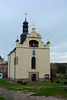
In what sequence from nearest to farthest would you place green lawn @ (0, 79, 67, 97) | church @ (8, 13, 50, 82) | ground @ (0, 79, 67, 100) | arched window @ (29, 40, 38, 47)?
ground @ (0, 79, 67, 100), green lawn @ (0, 79, 67, 97), church @ (8, 13, 50, 82), arched window @ (29, 40, 38, 47)

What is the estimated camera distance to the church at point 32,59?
125 feet

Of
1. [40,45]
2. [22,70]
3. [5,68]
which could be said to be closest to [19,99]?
[22,70]

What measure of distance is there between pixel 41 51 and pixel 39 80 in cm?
723

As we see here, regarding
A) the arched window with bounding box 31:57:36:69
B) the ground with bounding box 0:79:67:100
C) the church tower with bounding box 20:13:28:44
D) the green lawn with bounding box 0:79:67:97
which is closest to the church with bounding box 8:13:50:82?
the arched window with bounding box 31:57:36:69

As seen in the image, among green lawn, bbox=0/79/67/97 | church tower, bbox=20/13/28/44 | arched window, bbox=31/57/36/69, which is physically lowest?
green lawn, bbox=0/79/67/97

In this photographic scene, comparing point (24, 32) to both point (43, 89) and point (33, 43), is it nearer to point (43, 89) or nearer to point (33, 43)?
point (33, 43)

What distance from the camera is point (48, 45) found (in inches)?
1596

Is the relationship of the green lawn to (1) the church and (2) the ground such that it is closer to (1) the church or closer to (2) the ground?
(2) the ground

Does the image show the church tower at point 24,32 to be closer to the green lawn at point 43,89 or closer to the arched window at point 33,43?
the arched window at point 33,43

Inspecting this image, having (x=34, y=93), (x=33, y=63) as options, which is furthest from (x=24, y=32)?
(x=34, y=93)

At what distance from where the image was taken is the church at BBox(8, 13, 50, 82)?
3816 cm

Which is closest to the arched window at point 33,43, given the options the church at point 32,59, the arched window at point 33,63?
the church at point 32,59

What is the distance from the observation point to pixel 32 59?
1544 inches

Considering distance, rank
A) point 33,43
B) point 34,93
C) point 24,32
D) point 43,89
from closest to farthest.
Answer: point 34,93 < point 43,89 < point 33,43 < point 24,32
